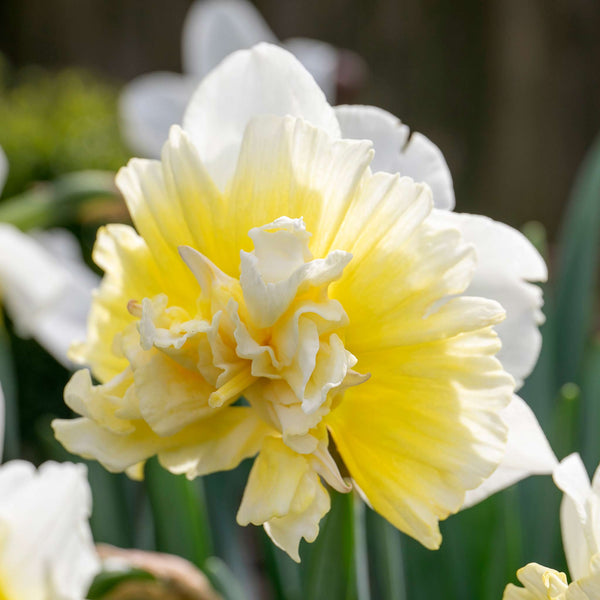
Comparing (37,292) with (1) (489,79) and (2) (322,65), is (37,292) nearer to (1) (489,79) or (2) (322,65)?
(2) (322,65)

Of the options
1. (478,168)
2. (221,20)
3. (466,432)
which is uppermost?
(466,432)

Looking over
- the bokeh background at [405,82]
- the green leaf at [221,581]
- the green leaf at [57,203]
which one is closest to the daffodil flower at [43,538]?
the green leaf at [221,581]

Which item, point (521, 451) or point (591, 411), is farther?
point (591, 411)

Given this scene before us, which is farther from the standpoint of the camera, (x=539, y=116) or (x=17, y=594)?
(x=539, y=116)

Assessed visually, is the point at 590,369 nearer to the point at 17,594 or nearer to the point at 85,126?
the point at 17,594

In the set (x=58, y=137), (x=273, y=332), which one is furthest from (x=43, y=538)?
(x=58, y=137)

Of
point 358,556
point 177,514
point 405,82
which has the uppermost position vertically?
point 358,556

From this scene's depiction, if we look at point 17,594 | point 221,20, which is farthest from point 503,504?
point 221,20
